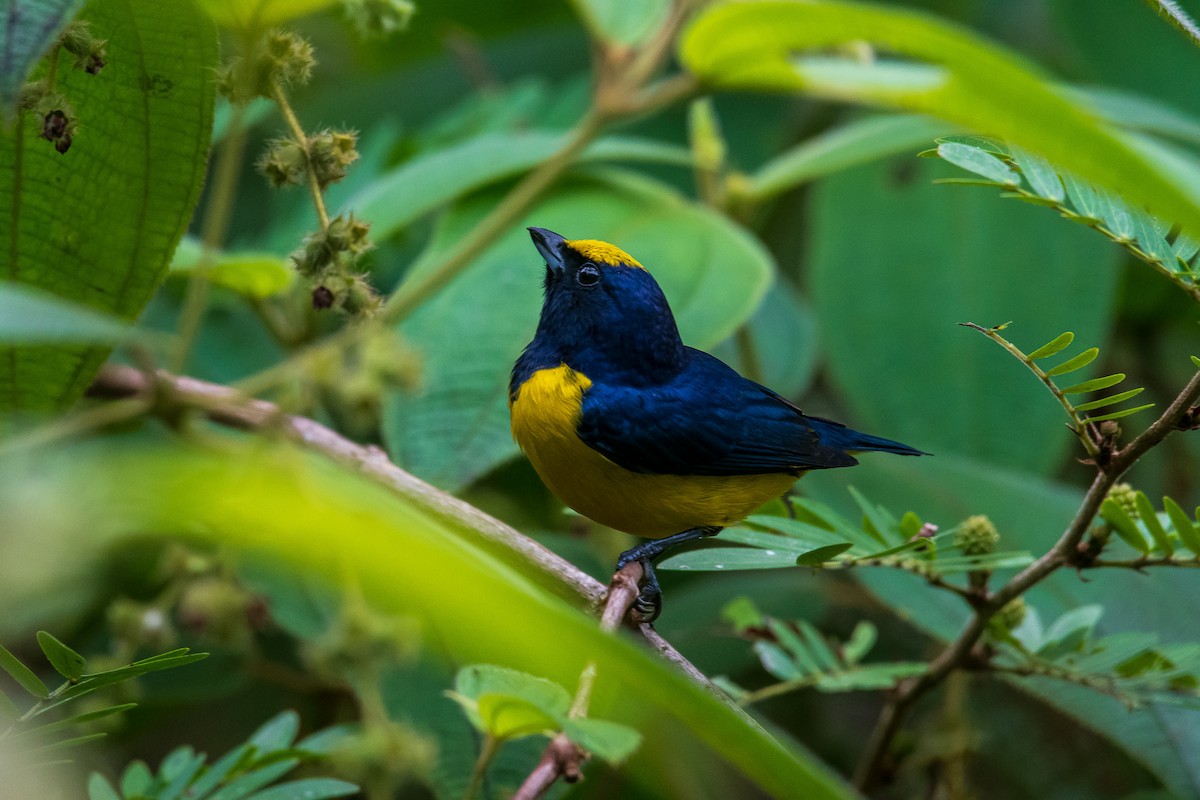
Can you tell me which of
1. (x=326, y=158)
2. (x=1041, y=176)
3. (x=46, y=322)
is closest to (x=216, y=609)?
(x=326, y=158)

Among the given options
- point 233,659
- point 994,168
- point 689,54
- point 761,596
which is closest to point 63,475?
point 994,168

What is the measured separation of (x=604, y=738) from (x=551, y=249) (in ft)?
3.95

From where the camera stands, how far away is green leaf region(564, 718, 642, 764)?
2.44 ft

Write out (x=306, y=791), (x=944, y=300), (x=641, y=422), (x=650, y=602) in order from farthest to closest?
(x=944, y=300) → (x=641, y=422) → (x=650, y=602) → (x=306, y=791)

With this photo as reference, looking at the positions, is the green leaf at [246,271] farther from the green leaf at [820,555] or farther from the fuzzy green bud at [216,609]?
the green leaf at [820,555]

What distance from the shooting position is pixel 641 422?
1.67 metres

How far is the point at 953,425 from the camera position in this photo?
268cm

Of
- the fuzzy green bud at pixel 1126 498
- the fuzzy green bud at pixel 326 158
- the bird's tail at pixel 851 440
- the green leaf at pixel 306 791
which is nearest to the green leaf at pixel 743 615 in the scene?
the bird's tail at pixel 851 440

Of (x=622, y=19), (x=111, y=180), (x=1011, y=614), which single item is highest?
(x=622, y=19)

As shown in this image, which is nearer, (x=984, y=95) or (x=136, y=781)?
(x=984, y=95)

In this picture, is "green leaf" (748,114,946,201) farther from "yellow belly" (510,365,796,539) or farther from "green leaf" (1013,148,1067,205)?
"green leaf" (1013,148,1067,205)

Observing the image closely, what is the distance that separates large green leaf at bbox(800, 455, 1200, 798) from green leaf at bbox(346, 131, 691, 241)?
83 cm

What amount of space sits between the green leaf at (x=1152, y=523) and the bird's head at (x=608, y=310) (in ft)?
2.51

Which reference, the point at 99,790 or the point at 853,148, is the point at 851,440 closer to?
the point at 853,148
